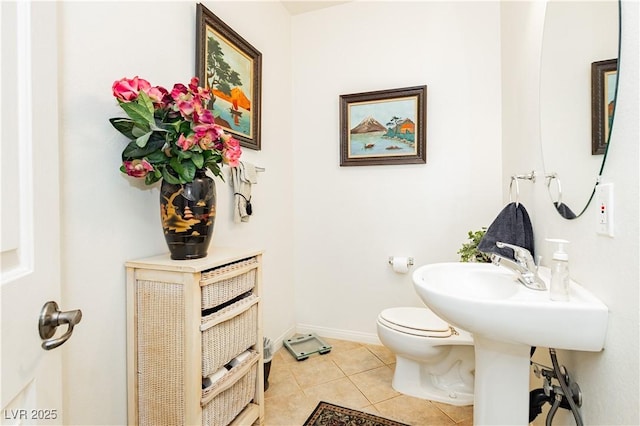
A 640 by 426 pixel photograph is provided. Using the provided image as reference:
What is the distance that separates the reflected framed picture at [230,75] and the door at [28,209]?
43.6 inches

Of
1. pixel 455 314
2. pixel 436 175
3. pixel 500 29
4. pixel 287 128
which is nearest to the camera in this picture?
pixel 455 314

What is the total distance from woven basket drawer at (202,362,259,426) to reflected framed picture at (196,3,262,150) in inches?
51.7

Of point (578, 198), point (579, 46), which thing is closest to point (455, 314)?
point (578, 198)

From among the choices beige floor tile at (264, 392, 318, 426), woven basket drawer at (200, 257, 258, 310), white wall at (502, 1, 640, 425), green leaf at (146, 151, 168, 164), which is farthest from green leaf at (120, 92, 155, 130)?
beige floor tile at (264, 392, 318, 426)

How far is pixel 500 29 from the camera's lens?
2082 mm

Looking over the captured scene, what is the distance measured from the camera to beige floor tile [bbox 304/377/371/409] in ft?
5.64

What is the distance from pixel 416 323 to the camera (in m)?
1.76

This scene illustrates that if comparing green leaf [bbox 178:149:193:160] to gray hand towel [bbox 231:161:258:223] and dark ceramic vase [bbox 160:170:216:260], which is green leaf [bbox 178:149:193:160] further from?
gray hand towel [bbox 231:161:258:223]

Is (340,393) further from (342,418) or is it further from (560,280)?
(560,280)

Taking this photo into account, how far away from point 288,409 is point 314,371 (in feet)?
1.30

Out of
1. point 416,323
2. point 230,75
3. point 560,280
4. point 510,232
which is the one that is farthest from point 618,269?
point 230,75

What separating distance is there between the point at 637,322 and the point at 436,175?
1662 mm

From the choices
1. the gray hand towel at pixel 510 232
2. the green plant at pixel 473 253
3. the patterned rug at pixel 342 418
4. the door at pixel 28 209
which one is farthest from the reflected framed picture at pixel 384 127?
the door at pixel 28 209

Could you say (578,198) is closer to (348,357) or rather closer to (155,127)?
(155,127)
